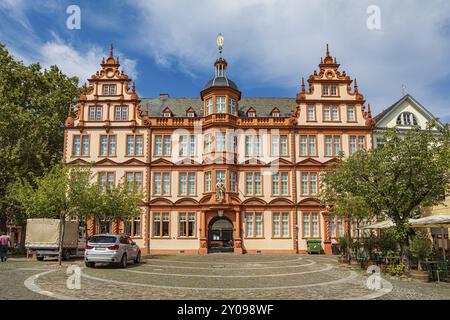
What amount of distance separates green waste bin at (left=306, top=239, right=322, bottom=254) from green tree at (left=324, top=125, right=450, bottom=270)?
17.0m

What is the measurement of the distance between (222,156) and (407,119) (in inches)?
739

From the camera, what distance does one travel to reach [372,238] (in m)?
24.3

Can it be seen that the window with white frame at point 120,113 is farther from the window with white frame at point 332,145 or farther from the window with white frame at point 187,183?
the window with white frame at point 332,145

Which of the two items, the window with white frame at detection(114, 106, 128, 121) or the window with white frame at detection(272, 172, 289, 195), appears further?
the window with white frame at detection(114, 106, 128, 121)

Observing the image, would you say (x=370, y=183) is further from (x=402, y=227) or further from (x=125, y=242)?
(x=125, y=242)

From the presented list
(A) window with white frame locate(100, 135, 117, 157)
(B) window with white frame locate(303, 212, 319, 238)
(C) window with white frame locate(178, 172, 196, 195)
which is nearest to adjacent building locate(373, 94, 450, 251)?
(B) window with white frame locate(303, 212, 319, 238)

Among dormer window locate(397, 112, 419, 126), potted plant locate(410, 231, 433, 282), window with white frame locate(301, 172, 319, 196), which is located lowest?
potted plant locate(410, 231, 433, 282)

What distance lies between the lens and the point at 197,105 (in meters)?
42.9

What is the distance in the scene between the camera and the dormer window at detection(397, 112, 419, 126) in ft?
131

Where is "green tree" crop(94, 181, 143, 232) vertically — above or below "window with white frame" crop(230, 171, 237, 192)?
below

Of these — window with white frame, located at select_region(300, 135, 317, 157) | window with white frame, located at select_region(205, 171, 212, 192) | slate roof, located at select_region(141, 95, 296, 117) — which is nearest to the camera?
window with white frame, located at select_region(205, 171, 212, 192)

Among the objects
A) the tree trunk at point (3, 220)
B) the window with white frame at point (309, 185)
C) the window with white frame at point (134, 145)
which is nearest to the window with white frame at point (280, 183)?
the window with white frame at point (309, 185)

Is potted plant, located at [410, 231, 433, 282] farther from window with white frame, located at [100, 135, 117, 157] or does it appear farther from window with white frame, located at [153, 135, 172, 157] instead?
window with white frame, located at [100, 135, 117, 157]
